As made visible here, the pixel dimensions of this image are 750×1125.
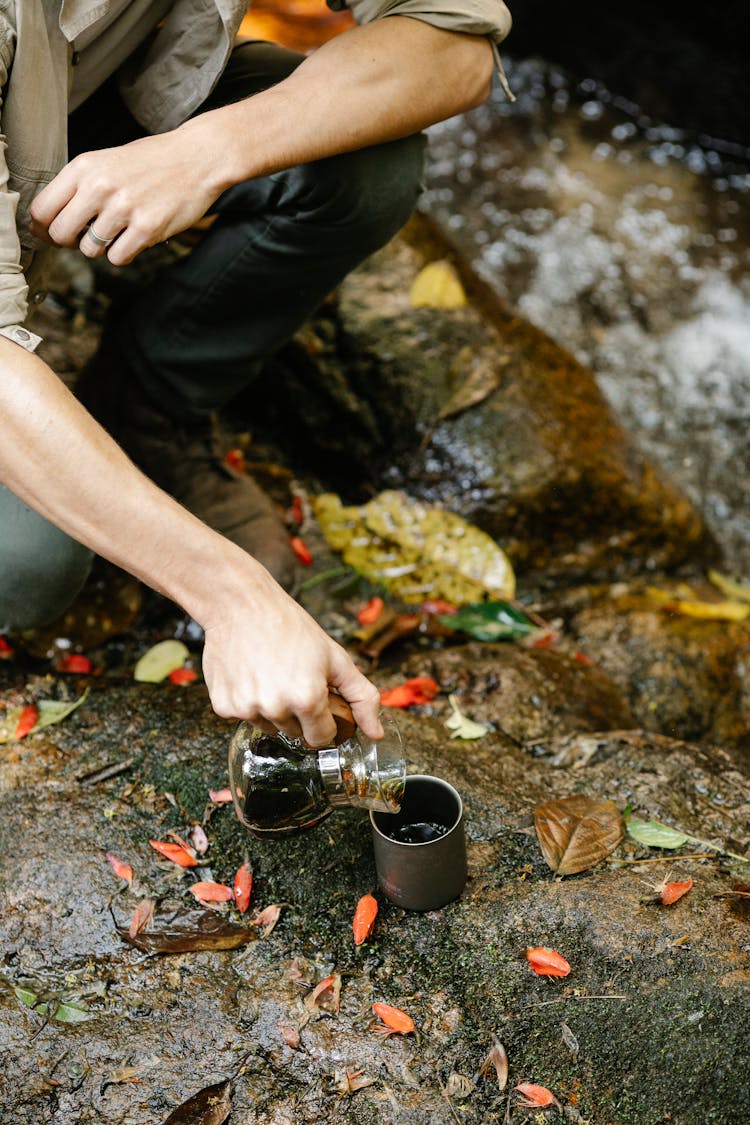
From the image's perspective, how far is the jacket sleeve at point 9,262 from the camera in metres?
1.63

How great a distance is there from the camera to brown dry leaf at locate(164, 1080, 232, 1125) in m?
1.62

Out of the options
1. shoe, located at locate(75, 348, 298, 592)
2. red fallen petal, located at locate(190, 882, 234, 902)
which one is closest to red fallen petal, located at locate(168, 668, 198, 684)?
shoe, located at locate(75, 348, 298, 592)

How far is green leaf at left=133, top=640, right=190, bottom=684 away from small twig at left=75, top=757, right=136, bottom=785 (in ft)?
1.29

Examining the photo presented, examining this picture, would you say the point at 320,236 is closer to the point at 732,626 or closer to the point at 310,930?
the point at 310,930

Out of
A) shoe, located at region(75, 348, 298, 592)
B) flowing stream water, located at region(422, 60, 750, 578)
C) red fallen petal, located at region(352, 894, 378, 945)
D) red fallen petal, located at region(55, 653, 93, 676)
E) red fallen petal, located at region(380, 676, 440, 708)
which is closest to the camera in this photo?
red fallen petal, located at region(352, 894, 378, 945)

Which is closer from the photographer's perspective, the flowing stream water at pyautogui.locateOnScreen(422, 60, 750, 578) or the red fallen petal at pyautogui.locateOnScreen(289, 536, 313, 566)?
the red fallen petal at pyautogui.locateOnScreen(289, 536, 313, 566)

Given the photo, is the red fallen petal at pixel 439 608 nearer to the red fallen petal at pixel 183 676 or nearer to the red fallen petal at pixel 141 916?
the red fallen petal at pixel 183 676

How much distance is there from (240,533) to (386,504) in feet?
2.31

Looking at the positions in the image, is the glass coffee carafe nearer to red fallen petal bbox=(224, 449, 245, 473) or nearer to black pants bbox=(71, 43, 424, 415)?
black pants bbox=(71, 43, 424, 415)

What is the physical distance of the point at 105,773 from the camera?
2170 mm

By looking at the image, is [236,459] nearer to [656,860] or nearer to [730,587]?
[730,587]

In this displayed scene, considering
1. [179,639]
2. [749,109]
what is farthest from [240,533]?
[749,109]

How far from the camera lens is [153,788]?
2.15 m

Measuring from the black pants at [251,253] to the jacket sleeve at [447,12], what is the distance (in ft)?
0.99
